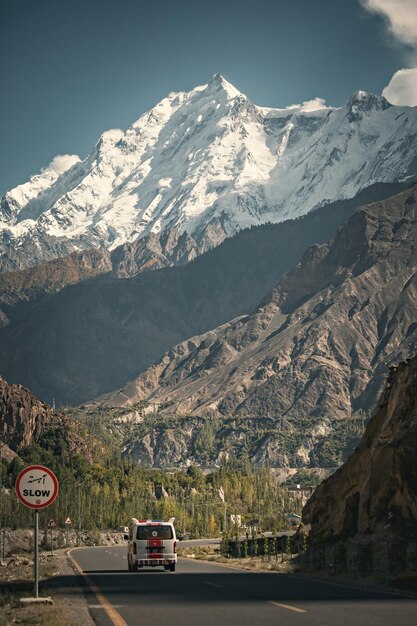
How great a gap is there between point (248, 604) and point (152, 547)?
27.3 metres

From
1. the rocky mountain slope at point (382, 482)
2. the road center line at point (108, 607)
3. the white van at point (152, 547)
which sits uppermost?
the rocky mountain slope at point (382, 482)

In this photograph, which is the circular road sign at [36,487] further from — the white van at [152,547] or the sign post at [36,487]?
the white van at [152,547]

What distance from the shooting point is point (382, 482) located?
195 feet

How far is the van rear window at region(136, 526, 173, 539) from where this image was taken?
2235 inches

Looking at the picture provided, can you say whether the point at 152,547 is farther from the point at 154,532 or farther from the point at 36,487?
the point at 36,487

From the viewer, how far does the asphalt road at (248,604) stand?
2645 centimetres

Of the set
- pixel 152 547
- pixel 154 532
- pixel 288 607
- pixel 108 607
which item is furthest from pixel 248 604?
pixel 152 547

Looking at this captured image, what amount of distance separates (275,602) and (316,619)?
4.58 meters

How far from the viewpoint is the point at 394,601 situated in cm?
3050

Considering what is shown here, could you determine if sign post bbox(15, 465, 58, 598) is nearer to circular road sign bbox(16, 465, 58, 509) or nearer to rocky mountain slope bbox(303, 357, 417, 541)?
circular road sign bbox(16, 465, 58, 509)

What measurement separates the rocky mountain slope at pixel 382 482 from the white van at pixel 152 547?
9.96 m

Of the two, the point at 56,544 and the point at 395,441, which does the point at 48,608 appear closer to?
the point at 395,441

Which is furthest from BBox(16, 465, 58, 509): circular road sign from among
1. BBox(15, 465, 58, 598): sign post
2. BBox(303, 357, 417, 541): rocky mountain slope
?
BBox(303, 357, 417, 541): rocky mountain slope

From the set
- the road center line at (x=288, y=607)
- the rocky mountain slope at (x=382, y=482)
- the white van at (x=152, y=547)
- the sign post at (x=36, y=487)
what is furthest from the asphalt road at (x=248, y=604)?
the white van at (x=152, y=547)
